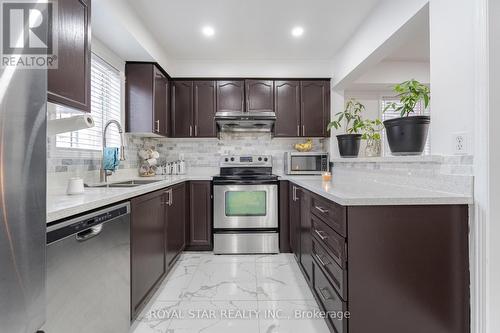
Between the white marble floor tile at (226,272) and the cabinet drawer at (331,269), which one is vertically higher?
the cabinet drawer at (331,269)

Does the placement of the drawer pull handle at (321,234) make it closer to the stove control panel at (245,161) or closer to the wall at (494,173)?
the wall at (494,173)

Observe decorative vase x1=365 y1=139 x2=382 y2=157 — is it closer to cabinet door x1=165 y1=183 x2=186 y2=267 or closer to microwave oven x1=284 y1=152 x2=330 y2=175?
A: microwave oven x1=284 y1=152 x2=330 y2=175

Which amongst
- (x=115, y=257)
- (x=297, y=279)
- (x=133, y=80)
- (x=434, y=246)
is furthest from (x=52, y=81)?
(x=297, y=279)

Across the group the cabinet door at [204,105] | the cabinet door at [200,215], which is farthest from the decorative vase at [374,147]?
the cabinet door at [204,105]

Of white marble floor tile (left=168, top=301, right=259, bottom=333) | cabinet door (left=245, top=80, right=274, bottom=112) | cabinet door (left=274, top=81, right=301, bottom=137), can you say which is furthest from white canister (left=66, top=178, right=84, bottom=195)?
cabinet door (left=274, top=81, right=301, bottom=137)

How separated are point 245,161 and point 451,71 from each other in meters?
2.38

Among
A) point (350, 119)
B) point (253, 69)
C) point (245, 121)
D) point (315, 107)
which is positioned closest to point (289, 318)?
point (350, 119)

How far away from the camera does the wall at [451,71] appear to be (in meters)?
1.20

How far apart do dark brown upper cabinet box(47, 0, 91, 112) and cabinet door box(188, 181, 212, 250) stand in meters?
1.60

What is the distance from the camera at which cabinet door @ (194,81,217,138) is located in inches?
128

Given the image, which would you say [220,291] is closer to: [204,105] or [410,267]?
[410,267]

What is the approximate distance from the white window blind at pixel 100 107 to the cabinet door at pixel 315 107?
231 cm

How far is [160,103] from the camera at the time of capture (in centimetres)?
291

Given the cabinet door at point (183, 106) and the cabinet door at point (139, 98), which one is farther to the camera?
the cabinet door at point (183, 106)
